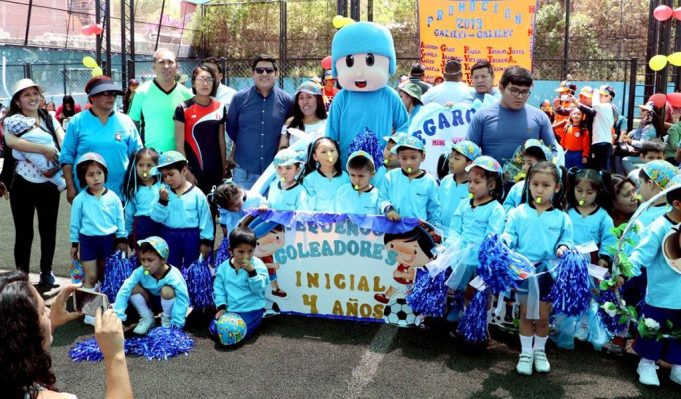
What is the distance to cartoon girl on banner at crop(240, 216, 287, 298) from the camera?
4914mm

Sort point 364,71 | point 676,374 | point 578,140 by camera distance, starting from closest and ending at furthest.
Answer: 1. point 676,374
2. point 364,71
3. point 578,140

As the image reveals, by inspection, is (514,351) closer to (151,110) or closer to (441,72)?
(151,110)

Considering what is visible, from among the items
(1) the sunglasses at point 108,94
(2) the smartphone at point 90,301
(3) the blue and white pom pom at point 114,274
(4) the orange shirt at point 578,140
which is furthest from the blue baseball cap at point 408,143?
(4) the orange shirt at point 578,140

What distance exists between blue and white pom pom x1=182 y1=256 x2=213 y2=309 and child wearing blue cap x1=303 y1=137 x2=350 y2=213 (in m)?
0.89

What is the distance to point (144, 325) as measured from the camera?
471 cm

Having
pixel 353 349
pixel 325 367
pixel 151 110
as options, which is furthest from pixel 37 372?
pixel 151 110

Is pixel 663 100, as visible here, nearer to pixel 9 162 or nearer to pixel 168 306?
pixel 168 306

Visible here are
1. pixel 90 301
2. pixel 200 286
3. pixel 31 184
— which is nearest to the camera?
pixel 90 301

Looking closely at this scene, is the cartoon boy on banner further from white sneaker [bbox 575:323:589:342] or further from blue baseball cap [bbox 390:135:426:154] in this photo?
white sneaker [bbox 575:323:589:342]

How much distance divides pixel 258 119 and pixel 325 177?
1.06m

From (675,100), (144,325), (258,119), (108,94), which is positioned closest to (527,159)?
(258,119)

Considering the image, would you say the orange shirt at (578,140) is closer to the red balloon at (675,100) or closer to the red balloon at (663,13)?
the red balloon at (675,100)

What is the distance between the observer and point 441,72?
9.02m

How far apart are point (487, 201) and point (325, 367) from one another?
142 centimetres
